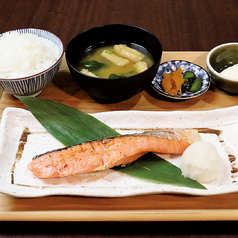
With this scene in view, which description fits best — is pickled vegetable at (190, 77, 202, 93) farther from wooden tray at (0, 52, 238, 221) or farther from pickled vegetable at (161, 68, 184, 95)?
wooden tray at (0, 52, 238, 221)

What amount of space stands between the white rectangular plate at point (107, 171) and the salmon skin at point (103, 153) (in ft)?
0.28

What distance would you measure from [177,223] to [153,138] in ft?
1.68

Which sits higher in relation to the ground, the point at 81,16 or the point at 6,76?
the point at 6,76

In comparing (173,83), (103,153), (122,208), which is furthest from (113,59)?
(122,208)

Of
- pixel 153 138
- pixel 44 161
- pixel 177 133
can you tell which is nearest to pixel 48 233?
pixel 44 161

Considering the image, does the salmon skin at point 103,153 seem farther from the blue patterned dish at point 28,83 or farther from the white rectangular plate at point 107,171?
the blue patterned dish at point 28,83

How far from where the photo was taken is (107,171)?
5.83 feet

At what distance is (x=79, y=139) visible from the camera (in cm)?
196

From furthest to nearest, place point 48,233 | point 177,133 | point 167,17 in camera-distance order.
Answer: point 167,17, point 177,133, point 48,233

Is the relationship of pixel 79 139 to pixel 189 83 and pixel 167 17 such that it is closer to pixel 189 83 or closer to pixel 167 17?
pixel 189 83

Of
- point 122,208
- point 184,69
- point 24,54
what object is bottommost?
point 122,208

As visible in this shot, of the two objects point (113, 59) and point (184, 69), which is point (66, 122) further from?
point (184, 69)

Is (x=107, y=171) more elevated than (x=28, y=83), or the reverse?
(x=28, y=83)

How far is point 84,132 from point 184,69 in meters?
1.11
